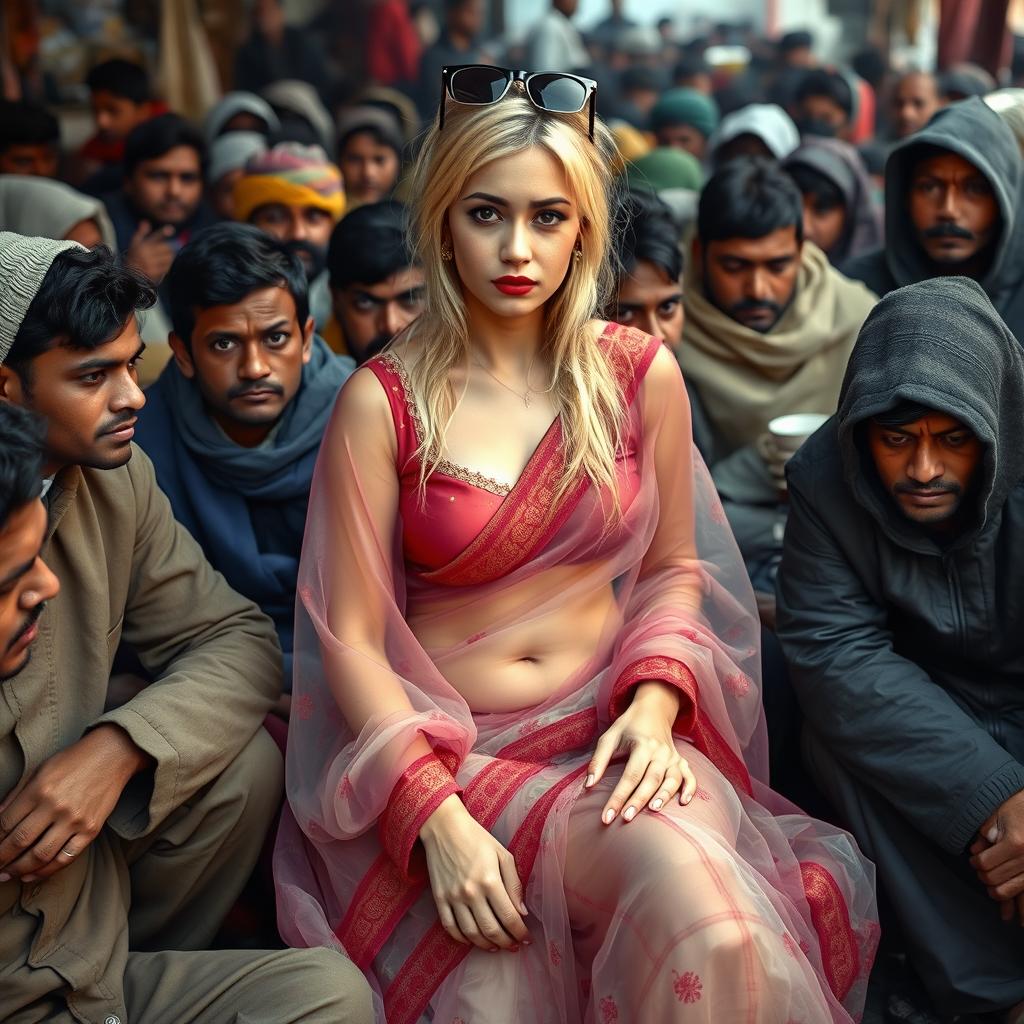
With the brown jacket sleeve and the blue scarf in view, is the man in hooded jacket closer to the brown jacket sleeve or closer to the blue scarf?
the brown jacket sleeve

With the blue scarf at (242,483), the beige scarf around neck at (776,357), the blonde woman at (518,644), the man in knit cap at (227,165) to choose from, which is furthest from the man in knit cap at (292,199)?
the blonde woman at (518,644)

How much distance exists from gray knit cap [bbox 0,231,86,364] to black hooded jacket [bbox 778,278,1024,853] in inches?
65.3

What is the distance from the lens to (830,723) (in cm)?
296

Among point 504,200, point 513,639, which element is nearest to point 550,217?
point 504,200

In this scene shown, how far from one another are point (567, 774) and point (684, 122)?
23.1ft

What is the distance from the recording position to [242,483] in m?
3.65

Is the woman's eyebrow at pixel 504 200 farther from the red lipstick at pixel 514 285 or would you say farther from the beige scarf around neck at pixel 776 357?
the beige scarf around neck at pixel 776 357

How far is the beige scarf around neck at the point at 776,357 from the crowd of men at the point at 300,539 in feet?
0.04

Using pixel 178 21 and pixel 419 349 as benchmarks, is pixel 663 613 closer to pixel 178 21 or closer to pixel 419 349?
pixel 419 349

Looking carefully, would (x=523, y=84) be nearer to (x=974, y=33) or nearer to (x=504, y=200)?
(x=504, y=200)

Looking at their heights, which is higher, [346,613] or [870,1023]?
[346,613]

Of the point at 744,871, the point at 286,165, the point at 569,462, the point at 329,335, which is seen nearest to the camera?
the point at 744,871

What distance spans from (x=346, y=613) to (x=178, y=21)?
8.53 meters

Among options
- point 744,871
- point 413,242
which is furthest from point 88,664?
point 744,871
